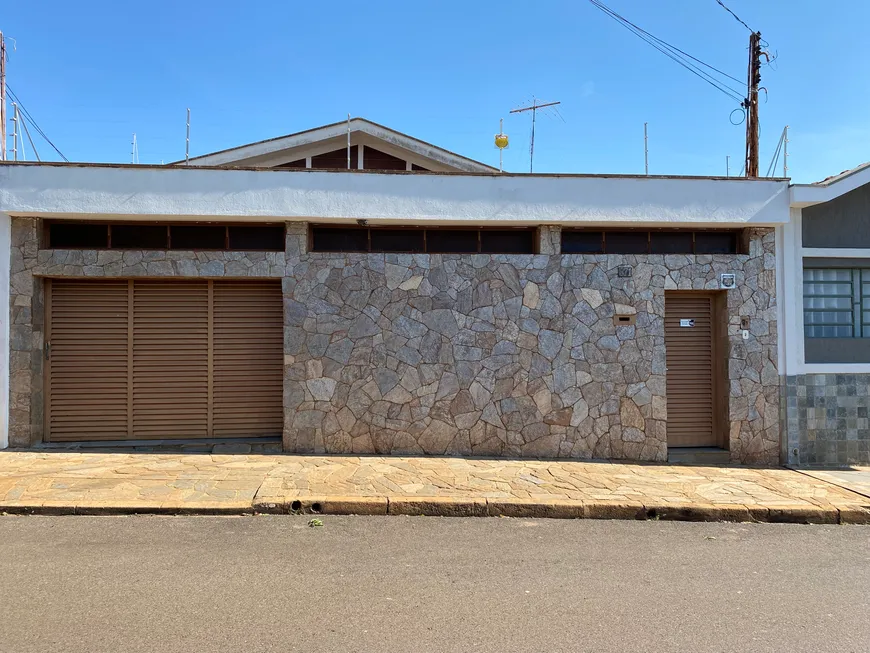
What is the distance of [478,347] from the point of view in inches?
370

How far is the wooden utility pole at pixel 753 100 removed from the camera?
538 inches

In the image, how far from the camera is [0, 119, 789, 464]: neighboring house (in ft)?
29.7

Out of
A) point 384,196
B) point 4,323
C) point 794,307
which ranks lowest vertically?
point 4,323

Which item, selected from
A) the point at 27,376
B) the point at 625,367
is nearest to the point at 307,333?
the point at 27,376

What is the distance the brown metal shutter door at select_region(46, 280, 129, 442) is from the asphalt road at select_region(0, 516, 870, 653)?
124 inches

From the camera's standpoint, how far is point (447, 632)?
3.88 metres

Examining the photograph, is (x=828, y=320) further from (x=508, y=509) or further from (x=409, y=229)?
(x=409, y=229)

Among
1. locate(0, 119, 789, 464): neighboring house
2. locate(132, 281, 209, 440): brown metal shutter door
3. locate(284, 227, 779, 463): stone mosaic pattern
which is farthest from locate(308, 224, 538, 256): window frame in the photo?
locate(132, 281, 209, 440): brown metal shutter door

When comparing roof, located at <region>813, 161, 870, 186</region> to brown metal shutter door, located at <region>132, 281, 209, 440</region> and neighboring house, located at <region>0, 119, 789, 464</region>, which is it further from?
brown metal shutter door, located at <region>132, 281, 209, 440</region>

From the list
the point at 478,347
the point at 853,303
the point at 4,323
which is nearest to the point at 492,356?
the point at 478,347

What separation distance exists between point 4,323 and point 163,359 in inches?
85.6

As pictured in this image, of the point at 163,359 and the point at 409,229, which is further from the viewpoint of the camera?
the point at 409,229

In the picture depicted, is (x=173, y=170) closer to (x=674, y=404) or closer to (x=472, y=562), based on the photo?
(x=472, y=562)

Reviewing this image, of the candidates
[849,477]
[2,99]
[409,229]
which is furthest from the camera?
[2,99]
